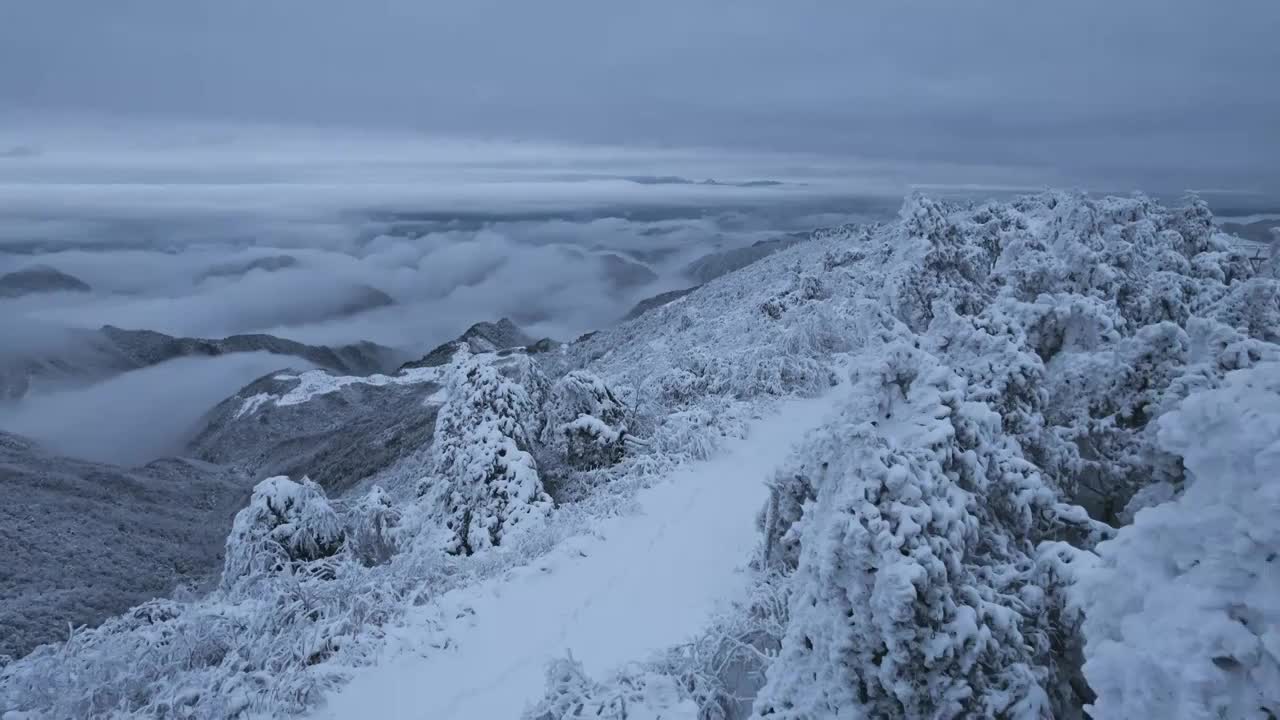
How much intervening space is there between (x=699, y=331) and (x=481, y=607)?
2222 cm

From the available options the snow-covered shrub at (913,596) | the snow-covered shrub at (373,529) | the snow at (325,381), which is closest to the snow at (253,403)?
the snow at (325,381)

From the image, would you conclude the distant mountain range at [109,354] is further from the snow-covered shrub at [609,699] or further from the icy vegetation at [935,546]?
the snow-covered shrub at [609,699]

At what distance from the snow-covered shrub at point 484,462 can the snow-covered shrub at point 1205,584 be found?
8708 mm

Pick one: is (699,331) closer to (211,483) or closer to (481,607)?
(481,607)

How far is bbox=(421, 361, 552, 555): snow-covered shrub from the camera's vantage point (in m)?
11.0

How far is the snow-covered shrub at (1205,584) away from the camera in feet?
7.27

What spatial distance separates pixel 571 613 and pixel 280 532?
19.5 feet

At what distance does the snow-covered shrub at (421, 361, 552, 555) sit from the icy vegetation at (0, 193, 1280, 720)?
50 millimetres

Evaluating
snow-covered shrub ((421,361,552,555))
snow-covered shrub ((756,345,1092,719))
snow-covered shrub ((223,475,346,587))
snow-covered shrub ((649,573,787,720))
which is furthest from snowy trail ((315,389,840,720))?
snow-covered shrub ((223,475,346,587))

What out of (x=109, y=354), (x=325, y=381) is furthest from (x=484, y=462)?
(x=109, y=354)

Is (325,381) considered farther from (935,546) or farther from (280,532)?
(935,546)

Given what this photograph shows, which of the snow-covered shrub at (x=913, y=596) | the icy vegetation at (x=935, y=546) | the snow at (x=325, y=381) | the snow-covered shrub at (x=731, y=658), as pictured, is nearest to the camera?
the icy vegetation at (x=935, y=546)

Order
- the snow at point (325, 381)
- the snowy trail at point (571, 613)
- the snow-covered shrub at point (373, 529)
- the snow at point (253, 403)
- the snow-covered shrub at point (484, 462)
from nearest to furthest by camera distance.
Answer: the snowy trail at point (571, 613) → the snow-covered shrub at point (484, 462) → the snow-covered shrub at point (373, 529) → the snow at point (253, 403) → the snow at point (325, 381)

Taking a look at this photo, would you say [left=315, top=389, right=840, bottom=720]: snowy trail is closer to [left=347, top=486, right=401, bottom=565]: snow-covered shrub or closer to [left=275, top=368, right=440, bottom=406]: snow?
[left=347, top=486, right=401, bottom=565]: snow-covered shrub
